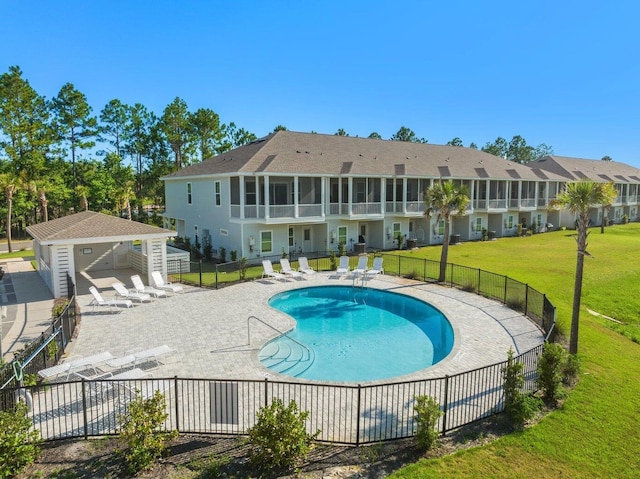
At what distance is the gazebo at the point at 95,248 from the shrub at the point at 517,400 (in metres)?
16.7

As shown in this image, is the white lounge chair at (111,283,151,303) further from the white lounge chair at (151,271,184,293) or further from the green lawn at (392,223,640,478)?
the green lawn at (392,223,640,478)

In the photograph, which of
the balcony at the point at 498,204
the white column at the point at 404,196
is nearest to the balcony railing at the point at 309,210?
the white column at the point at 404,196

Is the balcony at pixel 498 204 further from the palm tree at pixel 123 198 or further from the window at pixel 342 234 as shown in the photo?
the palm tree at pixel 123 198

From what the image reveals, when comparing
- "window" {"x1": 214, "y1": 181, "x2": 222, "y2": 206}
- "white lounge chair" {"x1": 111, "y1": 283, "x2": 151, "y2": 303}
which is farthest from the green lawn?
"window" {"x1": 214, "y1": 181, "x2": 222, "y2": 206}

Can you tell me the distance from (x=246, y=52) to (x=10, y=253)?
25.9 m

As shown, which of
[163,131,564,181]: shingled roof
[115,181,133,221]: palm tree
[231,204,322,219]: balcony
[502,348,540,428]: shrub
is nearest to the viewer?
[502,348,540,428]: shrub

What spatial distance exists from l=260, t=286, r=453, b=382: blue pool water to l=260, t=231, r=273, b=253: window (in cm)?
748

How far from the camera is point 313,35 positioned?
2511 cm

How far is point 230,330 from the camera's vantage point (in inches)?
555

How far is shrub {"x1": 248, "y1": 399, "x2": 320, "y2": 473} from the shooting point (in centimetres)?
683

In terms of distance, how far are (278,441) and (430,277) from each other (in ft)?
56.8

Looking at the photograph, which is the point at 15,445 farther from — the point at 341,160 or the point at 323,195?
the point at 341,160

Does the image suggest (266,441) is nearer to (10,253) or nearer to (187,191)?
(187,191)

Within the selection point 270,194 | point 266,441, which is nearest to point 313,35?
point 270,194
